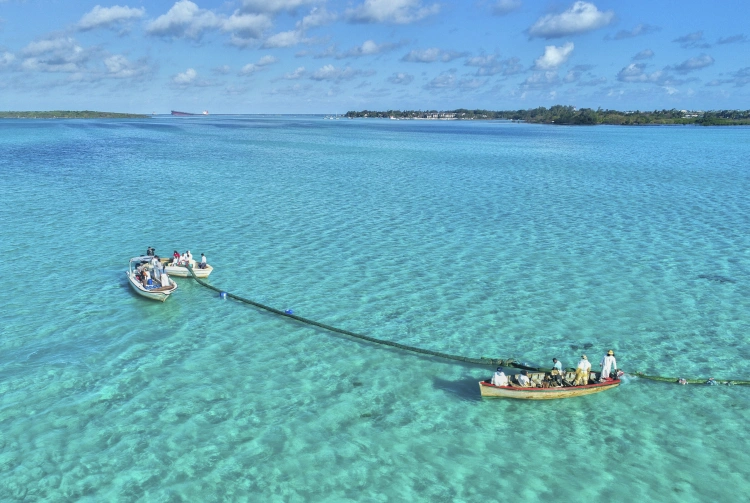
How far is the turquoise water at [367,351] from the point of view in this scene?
58.2 ft

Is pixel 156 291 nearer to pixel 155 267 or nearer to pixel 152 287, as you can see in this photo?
pixel 152 287

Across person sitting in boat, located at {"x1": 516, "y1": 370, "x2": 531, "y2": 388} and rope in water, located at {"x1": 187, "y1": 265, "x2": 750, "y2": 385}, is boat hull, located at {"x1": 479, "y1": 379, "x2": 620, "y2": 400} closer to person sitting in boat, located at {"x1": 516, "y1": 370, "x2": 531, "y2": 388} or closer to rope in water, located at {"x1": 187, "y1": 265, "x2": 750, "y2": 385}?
person sitting in boat, located at {"x1": 516, "y1": 370, "x2": 531, "y2": 388}

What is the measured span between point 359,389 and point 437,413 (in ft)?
11.6

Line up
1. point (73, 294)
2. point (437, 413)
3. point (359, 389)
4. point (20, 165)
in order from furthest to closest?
1. point (20, 165)
2. point (73, 294)
3. point (359, 389)
4. point (437, 413)

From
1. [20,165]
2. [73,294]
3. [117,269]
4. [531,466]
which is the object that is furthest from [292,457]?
[20,165]

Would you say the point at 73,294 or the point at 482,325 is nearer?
the point at 482,325

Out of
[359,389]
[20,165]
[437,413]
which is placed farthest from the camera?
[20,165]

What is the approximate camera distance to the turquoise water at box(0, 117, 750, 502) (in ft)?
58.2

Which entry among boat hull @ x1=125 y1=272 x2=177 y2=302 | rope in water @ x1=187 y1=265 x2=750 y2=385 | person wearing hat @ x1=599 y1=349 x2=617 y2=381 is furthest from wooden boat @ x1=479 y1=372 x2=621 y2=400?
boat hull @ x1=125 y1=272 x2=177 y2=302

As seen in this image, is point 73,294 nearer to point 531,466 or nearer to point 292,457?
point 292,457

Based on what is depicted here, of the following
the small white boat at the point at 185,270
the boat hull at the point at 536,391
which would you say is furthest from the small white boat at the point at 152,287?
the boat hull at the point at 536,391

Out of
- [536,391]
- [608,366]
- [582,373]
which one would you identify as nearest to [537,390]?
[536,391]

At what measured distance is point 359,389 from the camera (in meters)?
22.6

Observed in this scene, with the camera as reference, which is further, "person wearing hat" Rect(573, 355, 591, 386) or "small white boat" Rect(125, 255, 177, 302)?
"small white boat" Rect(125, 255, 177, 302)
